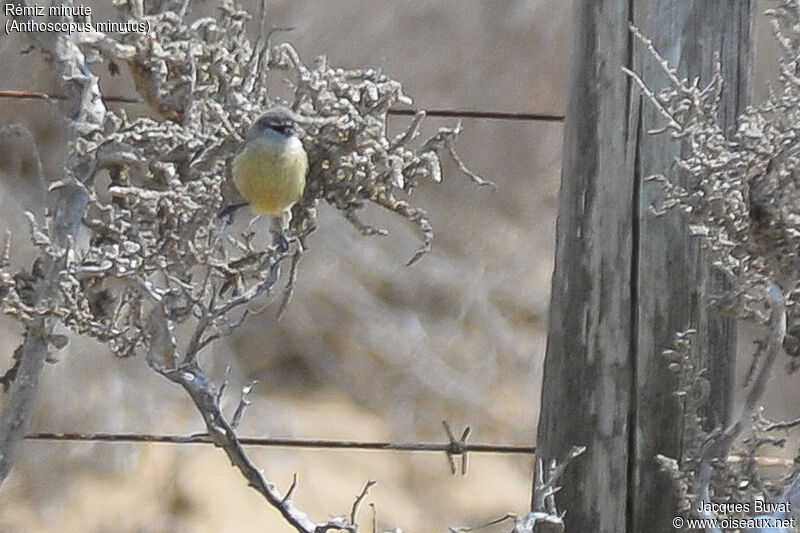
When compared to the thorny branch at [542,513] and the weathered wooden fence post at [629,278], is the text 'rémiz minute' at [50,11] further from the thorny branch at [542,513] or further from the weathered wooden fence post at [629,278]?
the thorny branch at [542,513]

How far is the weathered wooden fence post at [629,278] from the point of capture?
57.5 inches

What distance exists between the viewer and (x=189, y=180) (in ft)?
4.64

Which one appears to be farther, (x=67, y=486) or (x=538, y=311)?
(x=538, y=311)

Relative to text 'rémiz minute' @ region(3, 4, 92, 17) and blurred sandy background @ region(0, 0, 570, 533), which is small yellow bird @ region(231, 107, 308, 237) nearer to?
text 'rémiz minute' @ region(3, 4, 92, 17)

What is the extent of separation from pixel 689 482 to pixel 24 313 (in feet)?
2.15

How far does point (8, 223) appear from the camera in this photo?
9.25 ft

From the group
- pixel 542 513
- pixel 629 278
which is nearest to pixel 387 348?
pixel 629 278

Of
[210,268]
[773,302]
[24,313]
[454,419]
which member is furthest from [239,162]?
[454,419]

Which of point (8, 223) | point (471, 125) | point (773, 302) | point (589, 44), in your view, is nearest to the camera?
point (773, 302)

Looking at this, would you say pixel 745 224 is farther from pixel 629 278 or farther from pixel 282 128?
pixel 282 128

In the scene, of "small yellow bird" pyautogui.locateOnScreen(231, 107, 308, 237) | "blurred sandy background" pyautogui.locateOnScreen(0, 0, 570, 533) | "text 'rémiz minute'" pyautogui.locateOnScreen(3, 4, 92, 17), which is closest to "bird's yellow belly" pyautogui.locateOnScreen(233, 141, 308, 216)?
"small yellow bird" pyautogui.locateOnScreen(231, 107, 308, 237)

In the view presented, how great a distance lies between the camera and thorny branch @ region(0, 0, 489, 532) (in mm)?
1315

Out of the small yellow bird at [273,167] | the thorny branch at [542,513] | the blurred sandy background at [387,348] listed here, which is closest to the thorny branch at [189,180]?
the small yellow bird at [273,167]

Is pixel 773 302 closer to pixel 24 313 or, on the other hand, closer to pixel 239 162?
pixel 239 162
